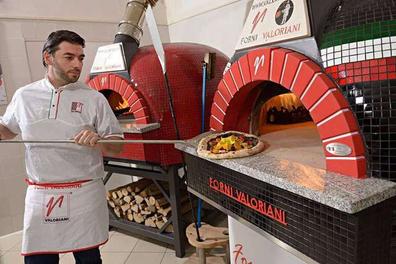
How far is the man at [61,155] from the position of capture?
71.3 inches

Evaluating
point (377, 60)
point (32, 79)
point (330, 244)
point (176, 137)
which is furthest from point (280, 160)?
point (32, 79)

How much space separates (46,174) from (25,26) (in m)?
2.37

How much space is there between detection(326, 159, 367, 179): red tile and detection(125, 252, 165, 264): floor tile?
2093 mm

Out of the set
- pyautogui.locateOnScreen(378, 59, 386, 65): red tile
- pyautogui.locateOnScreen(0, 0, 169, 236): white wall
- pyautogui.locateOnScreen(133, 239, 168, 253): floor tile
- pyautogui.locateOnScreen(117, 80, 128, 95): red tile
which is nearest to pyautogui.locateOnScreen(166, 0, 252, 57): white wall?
pyautogui.locateOnScreen(0, 0, 169, 236): white wall

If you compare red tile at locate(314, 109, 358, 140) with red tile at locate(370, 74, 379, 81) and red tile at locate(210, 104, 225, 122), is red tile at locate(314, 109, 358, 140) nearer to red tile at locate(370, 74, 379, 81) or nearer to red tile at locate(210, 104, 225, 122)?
red tile at locate(370, 74, 379, 81)

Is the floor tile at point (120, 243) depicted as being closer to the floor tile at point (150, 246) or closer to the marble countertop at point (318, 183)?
the floor tile at point (150, 246)

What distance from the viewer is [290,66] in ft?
4.59

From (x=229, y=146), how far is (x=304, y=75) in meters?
0.52

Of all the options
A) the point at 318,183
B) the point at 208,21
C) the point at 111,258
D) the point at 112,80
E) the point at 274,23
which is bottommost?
the point at 111,258

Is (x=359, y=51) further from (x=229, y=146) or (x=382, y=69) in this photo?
(x=229, y=146)

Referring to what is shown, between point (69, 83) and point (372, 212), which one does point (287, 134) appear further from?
point (69, 83)

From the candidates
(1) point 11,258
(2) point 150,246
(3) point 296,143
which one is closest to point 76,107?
(3) point 296,143

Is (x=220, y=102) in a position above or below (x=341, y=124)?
above

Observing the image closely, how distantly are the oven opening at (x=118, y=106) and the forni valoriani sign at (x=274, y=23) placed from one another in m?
1.80
